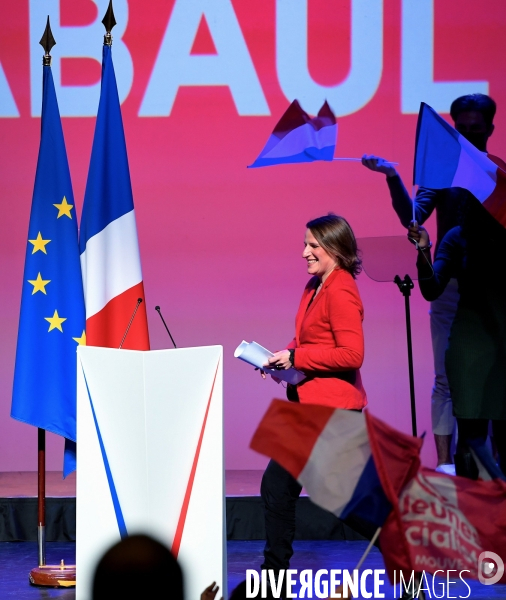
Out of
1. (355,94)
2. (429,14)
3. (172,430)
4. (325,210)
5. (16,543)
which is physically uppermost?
(429,14)

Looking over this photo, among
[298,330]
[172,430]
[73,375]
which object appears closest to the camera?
[172,430]

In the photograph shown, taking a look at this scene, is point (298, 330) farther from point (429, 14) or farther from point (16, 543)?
point (429, 14)

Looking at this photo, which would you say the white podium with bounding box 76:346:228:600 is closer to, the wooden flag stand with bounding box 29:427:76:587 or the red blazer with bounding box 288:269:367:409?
the red blazer with bounding box 288:269:367:409

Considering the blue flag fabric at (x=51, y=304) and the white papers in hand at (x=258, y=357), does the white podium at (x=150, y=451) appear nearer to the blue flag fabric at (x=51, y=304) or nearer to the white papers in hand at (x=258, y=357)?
the white papers in hand at (x=258, y=357)

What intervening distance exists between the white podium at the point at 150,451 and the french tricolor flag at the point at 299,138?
105 centimetres

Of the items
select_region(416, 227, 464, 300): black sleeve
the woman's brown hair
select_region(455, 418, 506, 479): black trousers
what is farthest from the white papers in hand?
select_region(455, 418, 506, 479): black trousers

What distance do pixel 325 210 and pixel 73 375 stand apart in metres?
2.14

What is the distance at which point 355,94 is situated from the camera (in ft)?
17.3

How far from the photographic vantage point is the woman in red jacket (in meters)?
3.14

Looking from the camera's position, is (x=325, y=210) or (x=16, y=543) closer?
(x=16, y=543)

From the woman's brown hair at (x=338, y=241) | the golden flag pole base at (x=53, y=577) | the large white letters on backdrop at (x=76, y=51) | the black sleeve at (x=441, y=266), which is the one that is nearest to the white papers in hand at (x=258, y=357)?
the woman's brown hair at (x=338, y=241)

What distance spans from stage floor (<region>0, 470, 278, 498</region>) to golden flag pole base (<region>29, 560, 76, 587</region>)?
2.68ft

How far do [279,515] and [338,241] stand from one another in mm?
1012

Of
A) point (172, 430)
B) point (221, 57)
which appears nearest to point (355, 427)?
point (172, 430)
